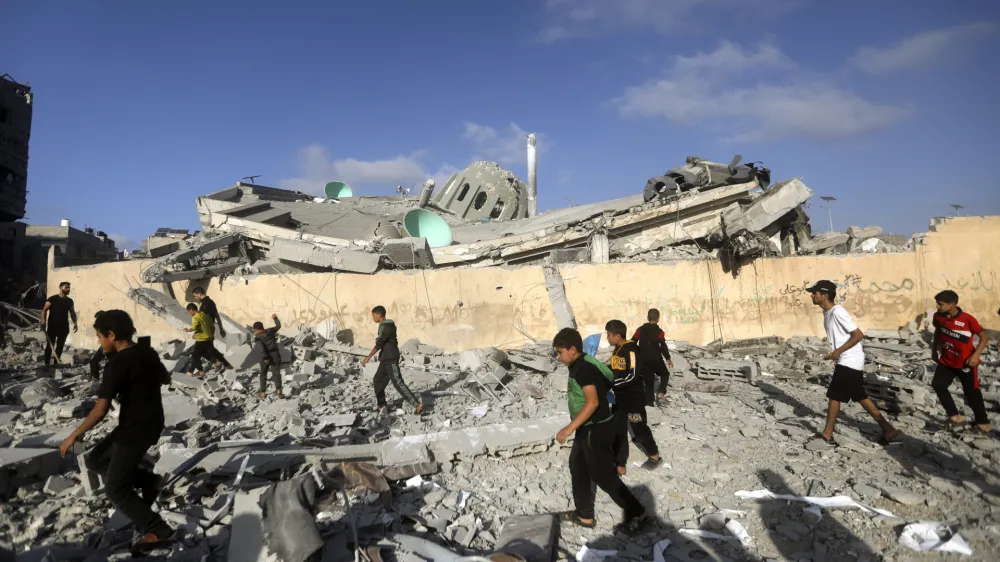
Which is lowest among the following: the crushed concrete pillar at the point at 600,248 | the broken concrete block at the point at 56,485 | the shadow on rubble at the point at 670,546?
the shadow on rubble at the point at 670,546

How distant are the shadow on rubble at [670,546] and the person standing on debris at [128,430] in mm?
2713

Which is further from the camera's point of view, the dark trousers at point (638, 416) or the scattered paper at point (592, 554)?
the dark trousers at point (638, 416)

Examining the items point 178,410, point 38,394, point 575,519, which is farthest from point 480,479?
point 38,394

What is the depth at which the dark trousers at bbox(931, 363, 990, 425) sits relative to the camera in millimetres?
5215

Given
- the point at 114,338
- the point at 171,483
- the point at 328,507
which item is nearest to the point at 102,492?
the point at 171,483

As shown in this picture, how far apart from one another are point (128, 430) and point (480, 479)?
8.90 ft

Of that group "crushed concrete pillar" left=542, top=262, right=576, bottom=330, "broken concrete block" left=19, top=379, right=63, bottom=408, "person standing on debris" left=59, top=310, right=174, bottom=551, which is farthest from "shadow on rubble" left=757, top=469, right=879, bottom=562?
"broken concrete block" left=19, top=379, right=63, bottom=408

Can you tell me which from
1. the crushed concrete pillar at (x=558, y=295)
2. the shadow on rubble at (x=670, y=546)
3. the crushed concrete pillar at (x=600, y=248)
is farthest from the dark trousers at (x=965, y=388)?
the crushed concrete pillar at (x=600, y=248)

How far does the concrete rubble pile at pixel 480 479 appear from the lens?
345cm

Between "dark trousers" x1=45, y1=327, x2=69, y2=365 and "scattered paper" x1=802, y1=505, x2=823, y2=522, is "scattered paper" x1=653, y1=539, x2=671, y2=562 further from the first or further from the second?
"dark trousers" x1=45, y1=327, x2=69, y2=365

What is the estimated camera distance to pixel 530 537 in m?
3.48

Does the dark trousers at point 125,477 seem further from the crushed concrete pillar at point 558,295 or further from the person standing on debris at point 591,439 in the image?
the crushed concrete pillar at point 558,295

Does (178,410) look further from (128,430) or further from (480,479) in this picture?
(480,479)

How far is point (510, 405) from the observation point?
290 inches
